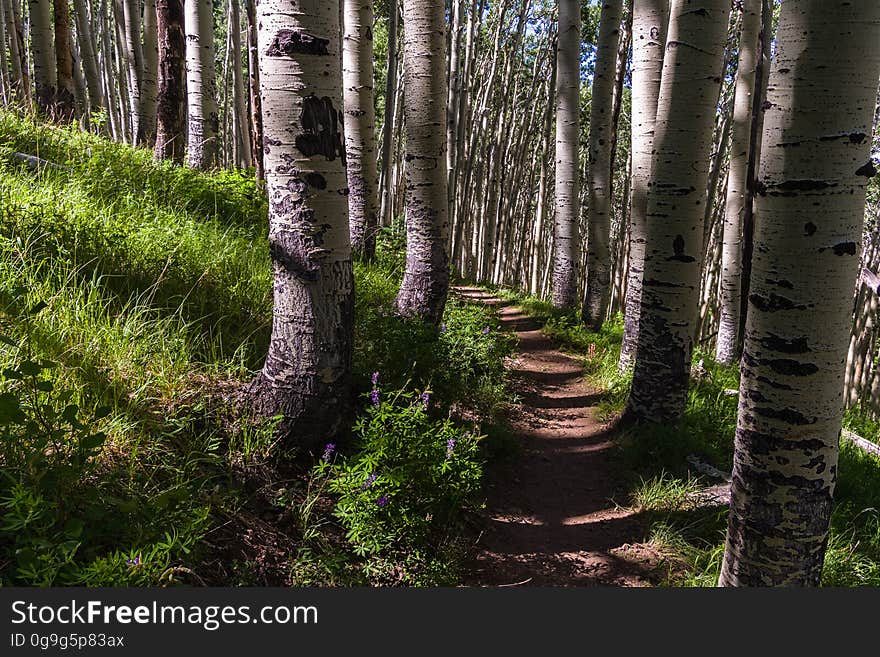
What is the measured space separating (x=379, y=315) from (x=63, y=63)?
6656mm

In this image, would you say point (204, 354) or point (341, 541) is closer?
point (341, 541)

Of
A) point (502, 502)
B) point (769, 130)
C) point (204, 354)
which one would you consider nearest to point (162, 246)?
point (204, 354)

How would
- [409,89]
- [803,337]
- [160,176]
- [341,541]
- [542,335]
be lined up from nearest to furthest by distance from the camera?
[803,337] < [341,541] < [409,89] < [160,176] < [542,335]

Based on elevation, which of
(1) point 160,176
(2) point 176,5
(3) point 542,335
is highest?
(2) point 176,5

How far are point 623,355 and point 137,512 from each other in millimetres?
5034

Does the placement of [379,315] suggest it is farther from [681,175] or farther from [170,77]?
[170,77]

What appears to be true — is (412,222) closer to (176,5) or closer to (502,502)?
(502,502)

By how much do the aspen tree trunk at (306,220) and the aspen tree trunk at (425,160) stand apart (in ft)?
6.67


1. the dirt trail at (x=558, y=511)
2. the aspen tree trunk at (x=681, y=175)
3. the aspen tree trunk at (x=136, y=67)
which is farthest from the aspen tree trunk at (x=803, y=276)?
the aspen tree trunk at (x=136, y=67)

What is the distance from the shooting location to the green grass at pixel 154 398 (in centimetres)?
229

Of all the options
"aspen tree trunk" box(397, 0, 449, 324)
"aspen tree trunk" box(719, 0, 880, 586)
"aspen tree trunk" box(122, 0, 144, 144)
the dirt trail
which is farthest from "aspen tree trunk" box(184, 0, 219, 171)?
"aspen tree trunk" box(719, 0, 880, 586)

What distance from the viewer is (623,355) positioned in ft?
20.7

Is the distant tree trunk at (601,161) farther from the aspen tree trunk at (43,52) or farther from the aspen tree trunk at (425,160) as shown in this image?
the aspen tree trunk at (43,52)

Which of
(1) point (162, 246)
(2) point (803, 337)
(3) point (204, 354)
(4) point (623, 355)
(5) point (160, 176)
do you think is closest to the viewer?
(2) point (803, 337)
